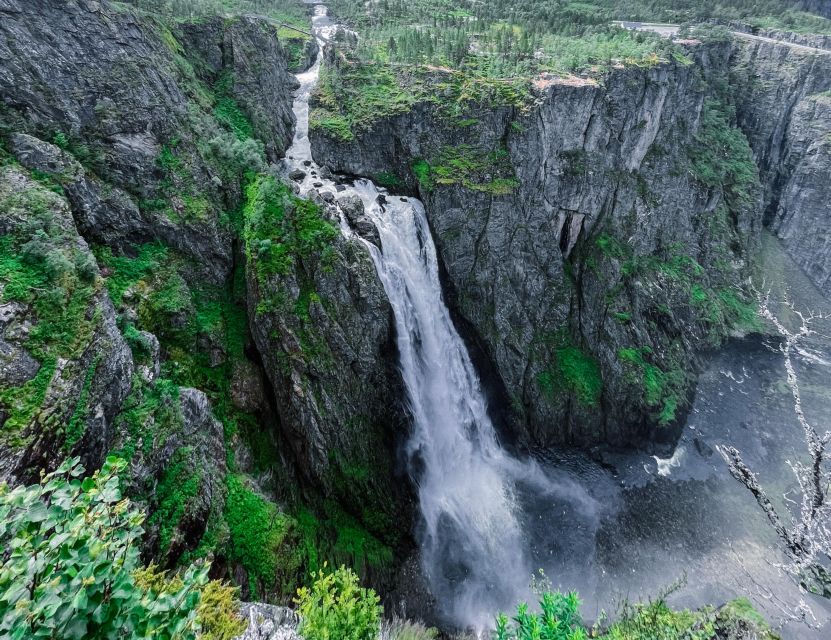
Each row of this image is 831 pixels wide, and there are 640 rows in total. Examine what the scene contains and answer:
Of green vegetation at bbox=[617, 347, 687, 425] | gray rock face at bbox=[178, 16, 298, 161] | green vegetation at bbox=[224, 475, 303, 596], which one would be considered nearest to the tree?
green vegetation at bbox=[617, 347, 687, 425]

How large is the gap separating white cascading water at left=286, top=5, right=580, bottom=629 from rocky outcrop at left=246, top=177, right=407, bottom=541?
62.0 inches

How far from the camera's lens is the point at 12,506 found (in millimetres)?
3373

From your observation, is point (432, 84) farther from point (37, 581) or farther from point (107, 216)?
point (37, 581)

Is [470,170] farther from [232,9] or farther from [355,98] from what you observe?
[232,9]

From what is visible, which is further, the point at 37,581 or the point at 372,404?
the point at 372,404

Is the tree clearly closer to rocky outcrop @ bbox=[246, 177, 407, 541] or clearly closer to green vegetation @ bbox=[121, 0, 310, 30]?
rocky outcrop @ bbox=[246, 177, 407, 541]

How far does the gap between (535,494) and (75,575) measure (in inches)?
998

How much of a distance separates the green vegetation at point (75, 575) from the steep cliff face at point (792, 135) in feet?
176

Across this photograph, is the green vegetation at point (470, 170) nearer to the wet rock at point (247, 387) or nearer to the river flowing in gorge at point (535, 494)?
the river flowing in gorge at point (535, 494)

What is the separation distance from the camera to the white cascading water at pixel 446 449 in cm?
2116

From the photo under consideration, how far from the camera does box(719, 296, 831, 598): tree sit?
21688 mm

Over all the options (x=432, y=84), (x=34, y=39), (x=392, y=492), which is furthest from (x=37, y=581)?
(x=432, y=84)

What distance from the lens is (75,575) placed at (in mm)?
3287

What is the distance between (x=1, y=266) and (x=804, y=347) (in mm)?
50372
